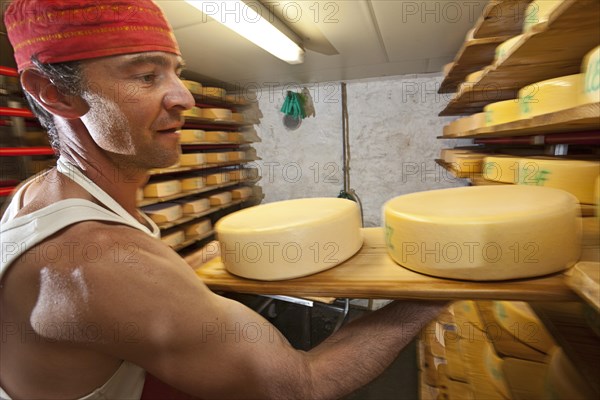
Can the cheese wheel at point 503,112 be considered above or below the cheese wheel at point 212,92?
below

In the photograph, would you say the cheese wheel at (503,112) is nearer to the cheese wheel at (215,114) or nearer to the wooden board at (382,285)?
the wooden board at (382,285)

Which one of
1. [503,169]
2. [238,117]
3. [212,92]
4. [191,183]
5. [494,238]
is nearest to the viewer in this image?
[494,238]

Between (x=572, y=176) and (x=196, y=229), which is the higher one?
(x=572, y=176)

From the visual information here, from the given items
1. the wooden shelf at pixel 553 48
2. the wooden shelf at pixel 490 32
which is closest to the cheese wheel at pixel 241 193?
the wooden shelf at pixel 490 32

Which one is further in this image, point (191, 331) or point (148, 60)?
point (148, 60)

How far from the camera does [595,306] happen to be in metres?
0.46

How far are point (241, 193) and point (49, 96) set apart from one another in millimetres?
4163

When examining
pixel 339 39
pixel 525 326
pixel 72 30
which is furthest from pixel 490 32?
pixel 72 30

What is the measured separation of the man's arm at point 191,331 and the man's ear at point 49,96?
369mm

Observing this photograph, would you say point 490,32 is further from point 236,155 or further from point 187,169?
point 236,155

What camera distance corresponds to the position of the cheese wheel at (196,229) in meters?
4.04

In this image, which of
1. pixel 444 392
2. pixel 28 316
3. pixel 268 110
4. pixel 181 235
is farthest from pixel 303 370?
pixel 268 110

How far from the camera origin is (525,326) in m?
1.22

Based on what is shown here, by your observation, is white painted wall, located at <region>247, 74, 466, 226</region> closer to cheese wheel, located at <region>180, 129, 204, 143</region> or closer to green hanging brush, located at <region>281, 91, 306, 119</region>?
green hanging brush, located at <region>281, 91, 306, 119</region>
